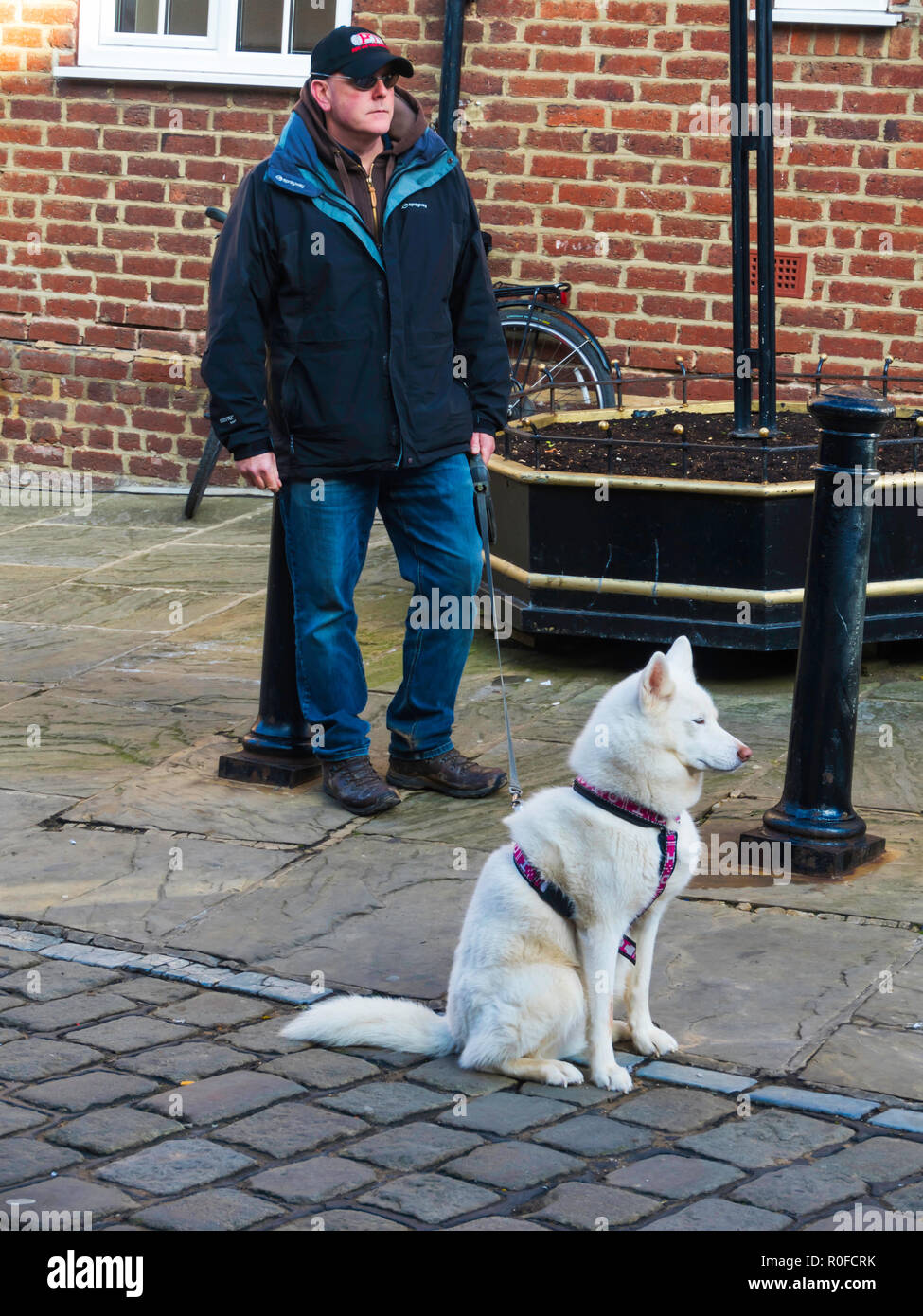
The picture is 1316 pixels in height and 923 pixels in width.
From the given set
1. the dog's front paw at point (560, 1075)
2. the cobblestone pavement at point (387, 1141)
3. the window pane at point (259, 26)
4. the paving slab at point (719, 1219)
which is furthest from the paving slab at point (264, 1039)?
the window pane at point (259, 26)

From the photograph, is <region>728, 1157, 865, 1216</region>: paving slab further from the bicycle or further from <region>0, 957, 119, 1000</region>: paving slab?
the bicycle

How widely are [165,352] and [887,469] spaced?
16.0 feet

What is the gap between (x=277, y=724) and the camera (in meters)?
5.59

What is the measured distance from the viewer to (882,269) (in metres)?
8.63

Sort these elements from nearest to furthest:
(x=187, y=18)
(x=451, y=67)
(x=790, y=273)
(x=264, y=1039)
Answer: (x=264, y=1039), (x=790, y=273), (x=451, y=67), (x=187, y=18)

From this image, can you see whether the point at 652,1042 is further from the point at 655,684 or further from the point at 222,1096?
the point at 222,1096

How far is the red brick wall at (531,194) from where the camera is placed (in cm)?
862

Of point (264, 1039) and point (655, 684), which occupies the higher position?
point (655, 684)

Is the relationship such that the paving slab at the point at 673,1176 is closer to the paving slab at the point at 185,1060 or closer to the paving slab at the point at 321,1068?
the paving slab at the point at 321,1068

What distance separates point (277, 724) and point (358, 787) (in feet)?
1.45

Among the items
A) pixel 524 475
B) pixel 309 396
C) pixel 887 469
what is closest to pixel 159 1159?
pixel 309 396

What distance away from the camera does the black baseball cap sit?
4973 millimetres
